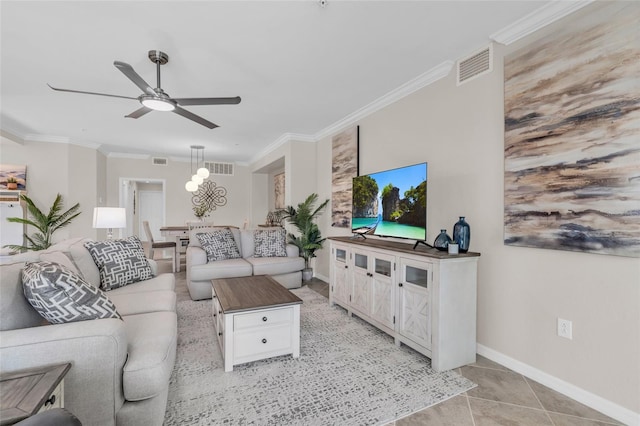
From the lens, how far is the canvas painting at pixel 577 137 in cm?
165

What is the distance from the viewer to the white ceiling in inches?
80.4

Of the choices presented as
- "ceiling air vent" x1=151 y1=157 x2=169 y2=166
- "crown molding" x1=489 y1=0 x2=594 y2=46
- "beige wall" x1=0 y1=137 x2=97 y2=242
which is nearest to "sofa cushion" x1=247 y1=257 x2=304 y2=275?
"crown molding" x1=489 y1=0 x2=594 y2=46

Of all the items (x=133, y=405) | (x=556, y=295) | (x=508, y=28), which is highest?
(x=508, y=28)

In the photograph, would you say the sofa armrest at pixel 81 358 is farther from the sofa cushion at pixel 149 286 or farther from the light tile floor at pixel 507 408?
the light tile floor at pixel 507 408

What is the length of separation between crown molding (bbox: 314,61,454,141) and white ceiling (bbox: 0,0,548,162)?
0.08 m

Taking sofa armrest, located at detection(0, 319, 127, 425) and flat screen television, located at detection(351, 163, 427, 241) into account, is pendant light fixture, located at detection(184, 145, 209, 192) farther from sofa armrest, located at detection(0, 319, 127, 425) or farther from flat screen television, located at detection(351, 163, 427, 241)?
sofa armrest, located at detection(0, 319, 127, 425)

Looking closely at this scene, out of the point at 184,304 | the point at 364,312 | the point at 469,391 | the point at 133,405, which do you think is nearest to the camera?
the point at 133,405

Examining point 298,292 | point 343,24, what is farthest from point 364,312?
point 343,24

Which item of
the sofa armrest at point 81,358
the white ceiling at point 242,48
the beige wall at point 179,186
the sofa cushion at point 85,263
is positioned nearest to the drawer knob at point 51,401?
the sofa armrest at point 81,358

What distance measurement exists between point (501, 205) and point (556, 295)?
73 cm

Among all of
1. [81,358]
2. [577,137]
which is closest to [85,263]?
[81,358]

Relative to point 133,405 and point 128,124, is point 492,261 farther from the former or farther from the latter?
point 128,124

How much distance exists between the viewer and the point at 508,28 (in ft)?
7.25

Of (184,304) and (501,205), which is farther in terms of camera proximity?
(184,304)
